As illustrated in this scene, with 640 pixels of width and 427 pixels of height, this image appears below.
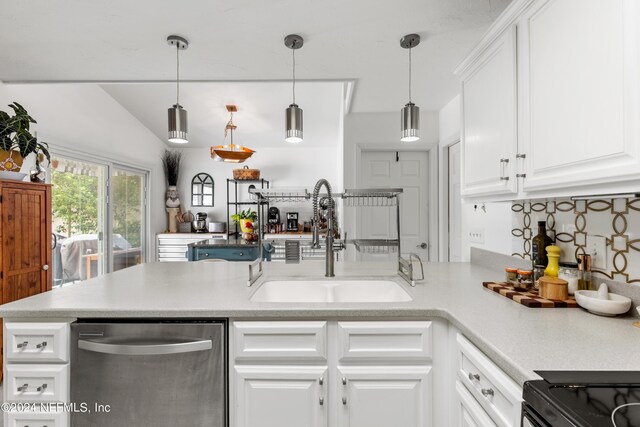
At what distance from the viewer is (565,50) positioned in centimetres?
101

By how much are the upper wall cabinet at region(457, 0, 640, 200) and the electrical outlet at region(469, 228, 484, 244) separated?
70 centimetres

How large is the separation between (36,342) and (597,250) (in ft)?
7.07

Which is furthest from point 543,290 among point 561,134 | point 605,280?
point 561,134

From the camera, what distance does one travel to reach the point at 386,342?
1.21m

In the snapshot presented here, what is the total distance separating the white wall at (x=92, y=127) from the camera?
300cm

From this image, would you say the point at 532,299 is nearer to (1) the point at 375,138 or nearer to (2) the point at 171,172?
(1) the point at 375,138

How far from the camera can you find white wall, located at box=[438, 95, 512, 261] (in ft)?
6.26

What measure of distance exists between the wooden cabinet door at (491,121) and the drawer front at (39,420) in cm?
193

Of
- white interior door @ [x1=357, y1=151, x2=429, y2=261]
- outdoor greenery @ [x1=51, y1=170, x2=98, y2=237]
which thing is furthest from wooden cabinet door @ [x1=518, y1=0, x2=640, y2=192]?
outdoor greenery @ [x1=51, y1=170, x2=98, y2=237]

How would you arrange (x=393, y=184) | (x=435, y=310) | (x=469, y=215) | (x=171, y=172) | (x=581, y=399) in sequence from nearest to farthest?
1. (x=581, y=399)
2. (x=435, y=310)
3. (x=469, y=215)
4. (x=393, y=184)
5. (x=171, y=172)

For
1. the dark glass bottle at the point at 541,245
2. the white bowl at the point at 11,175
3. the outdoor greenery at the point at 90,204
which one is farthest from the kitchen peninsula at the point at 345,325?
the outdoor greenery at the point at 90,204

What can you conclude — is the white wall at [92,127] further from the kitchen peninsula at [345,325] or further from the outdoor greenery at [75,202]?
the kitchen peninsula at [345,325]

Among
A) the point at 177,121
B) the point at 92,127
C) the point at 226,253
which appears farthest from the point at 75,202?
the point at 177,121

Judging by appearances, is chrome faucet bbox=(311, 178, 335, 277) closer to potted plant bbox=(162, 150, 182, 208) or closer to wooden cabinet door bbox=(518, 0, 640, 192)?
wooden cabinet door bbox=(518, 0, 640, 192)
